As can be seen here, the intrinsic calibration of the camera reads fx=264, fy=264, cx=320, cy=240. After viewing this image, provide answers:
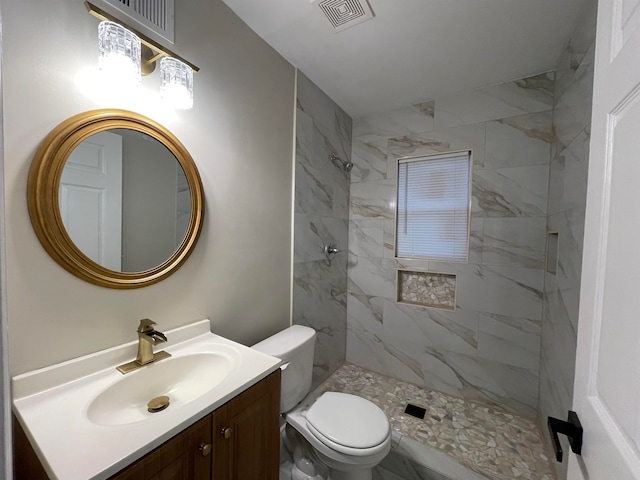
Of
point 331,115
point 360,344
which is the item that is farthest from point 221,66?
point 360,344

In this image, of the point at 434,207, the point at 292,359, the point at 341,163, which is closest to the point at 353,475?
the point at 292,359

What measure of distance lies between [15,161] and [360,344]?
8.13ft

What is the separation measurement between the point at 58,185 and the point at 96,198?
109 millimetres

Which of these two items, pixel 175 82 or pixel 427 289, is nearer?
pixel 175 82

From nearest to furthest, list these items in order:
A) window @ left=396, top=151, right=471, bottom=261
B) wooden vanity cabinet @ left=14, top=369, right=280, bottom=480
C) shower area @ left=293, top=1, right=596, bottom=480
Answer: wooden vanity cabinet @ left=14, top=369, right=280, bottom=480
shower area @ left=293, top=1, right=596, bottom=480
window @ left=396, top=151, right=471, bottom=261

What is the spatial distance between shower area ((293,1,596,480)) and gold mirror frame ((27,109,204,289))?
981 millimetres

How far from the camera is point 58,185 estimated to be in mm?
840

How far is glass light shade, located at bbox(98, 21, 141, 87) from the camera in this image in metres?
0.85

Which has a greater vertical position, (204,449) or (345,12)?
(345,12)

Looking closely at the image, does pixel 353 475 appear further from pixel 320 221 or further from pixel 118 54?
pixel 118 54

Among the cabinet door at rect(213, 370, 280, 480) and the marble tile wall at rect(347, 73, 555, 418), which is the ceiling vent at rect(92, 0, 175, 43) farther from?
the marble tile wall at rect(347, 73, 555, 418)

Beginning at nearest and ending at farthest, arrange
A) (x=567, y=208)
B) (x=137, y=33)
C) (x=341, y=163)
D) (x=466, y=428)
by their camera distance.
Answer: (x=137, y=33) → (x=567, y=208) → (x=466, y=428) → (x=341, y=163)

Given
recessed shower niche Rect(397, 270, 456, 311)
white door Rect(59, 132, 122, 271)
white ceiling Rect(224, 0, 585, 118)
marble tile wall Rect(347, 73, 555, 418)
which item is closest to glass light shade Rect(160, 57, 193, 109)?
white door Rect(59, 132, 122, 271)

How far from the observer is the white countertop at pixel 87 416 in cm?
59
